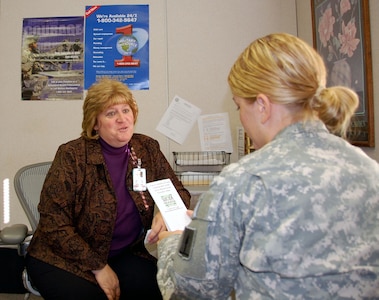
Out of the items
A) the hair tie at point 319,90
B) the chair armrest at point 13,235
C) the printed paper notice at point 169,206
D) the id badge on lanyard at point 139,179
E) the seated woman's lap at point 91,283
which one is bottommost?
the seated woman's lap at point 91,283

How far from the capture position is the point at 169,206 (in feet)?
4.16

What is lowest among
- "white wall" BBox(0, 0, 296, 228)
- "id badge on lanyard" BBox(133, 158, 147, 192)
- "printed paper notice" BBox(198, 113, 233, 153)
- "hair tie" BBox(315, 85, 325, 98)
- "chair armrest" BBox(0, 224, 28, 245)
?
"chair armrest" BBox(0, 224, 28, 245)

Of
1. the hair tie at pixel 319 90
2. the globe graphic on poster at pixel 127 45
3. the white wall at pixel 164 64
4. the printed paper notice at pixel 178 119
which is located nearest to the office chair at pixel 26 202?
the white wall at pixel 164 64

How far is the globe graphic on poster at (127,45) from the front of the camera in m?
2.39

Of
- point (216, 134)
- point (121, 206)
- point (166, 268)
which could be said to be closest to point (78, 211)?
point (121, 206)

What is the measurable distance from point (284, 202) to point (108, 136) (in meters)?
1.06

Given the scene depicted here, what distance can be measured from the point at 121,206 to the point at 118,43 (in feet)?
4.24

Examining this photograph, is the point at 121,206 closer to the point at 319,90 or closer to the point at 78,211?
the point at 78,211

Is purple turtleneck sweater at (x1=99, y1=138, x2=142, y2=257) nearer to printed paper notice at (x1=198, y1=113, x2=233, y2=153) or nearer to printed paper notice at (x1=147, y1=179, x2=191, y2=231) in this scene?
printed paper notice at (x1=147, y1=179, x2=191, y2=231)

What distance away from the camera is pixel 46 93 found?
2.40 meters

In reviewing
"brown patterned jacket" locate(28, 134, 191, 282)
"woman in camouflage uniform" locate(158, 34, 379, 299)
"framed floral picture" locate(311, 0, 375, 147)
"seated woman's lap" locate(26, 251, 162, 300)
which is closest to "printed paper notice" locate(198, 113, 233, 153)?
"framed floral picture" locate(311, 0, 375, 147)

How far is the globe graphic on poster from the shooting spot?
2391 mm

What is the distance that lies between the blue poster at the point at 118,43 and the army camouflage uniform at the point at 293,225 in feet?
5.87

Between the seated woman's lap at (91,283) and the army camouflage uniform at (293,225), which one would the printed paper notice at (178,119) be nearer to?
the seated woman's lap at (91,283)
